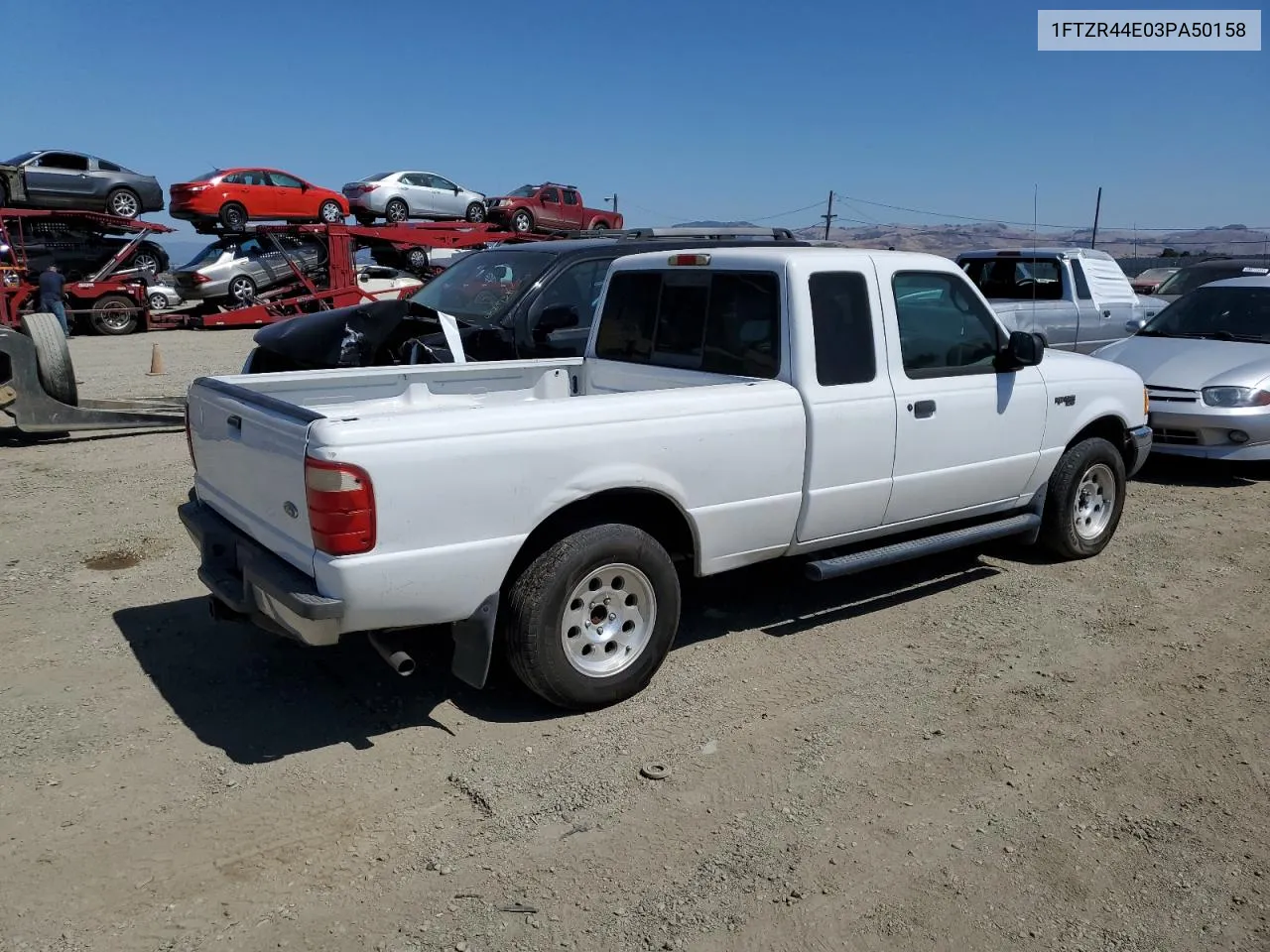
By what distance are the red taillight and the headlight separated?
7.46m

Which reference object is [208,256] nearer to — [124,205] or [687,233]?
[124,205]

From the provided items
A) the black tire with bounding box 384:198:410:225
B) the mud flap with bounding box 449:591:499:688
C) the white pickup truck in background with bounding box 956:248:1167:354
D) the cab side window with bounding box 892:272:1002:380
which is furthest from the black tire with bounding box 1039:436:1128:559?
the black tire with bounding box 384:198:410:225

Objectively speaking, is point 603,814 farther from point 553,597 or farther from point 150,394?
point 150,394

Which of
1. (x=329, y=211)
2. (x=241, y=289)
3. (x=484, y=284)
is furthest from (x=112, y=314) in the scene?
(x=484, y=284)

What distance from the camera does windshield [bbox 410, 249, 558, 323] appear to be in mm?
8516

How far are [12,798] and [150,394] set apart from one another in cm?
994

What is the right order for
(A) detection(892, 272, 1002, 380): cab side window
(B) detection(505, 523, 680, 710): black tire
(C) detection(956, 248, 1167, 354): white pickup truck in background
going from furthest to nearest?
(C) detection(956, 248, 1167, 354): white pickup truck in background → (A) detection(892, 272, 1002, 380): cab side window → (B) detection(505, 523, 680, 710): black tire

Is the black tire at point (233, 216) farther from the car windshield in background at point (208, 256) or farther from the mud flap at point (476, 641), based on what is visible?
the mud flap at point (476, 641)

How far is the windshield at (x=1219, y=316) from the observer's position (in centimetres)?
950

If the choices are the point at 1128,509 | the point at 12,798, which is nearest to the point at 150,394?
the point at 12,798

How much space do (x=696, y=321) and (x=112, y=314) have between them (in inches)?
758

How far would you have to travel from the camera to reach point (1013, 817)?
3637mm

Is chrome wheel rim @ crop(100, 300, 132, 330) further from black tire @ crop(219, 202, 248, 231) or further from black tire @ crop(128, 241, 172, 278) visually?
black tire @ crop(219, 202, 248, 231)

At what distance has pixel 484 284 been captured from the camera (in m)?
8.95
